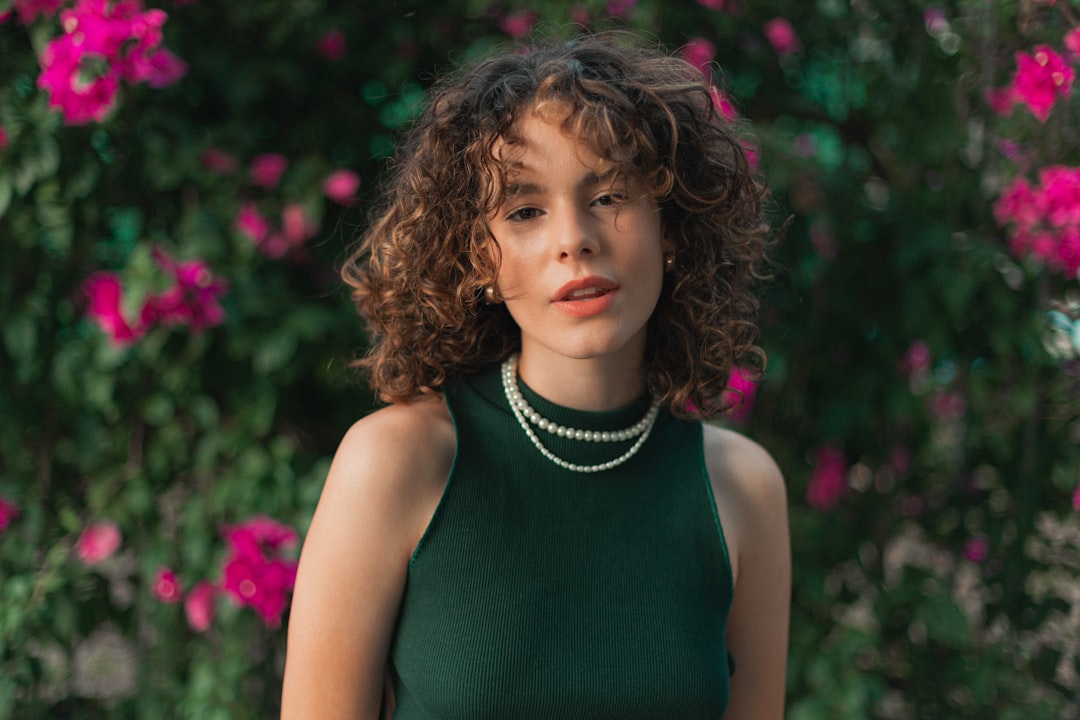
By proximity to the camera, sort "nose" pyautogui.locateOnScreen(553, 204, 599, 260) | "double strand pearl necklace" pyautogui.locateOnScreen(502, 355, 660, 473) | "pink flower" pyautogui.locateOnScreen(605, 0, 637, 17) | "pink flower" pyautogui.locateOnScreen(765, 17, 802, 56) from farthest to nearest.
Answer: "pink flower" pyautogui.locateOnScreen(765, 17, 802, 56) < "pink flower" pyautogui.locateOnScreen(605, 0, 637, 17) < "double strand pearl necklace" pyautogui.locateOnScreen(502, 355, 660, 473) < "nose" pyautogui.locateOnScreen(553, 204, 599, 260)

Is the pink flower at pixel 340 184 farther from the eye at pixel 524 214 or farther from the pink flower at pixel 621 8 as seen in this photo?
the eye at pixel 524 214

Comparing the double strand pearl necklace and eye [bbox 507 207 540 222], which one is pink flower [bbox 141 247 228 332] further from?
eye [bbox 507 207 540 222]

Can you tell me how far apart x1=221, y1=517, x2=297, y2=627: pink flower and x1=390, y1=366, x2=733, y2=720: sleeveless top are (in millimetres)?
684

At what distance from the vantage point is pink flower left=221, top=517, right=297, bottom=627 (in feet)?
6.37

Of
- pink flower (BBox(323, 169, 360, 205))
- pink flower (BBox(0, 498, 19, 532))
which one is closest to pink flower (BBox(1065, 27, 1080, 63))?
pink flower (BBox(323, 169, 360, 205))

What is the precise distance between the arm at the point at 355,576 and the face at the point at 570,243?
0.24 meters

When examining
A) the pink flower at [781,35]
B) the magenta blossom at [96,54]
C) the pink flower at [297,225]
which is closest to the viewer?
the magenta blossom at [96,54]

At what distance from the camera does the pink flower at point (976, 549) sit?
7.68ft

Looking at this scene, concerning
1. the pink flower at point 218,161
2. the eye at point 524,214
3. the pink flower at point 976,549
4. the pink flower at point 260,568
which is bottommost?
the pink flower at point 976,549

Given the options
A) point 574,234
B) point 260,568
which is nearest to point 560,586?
point 574,234

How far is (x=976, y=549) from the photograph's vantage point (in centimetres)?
234

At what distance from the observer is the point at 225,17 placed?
216cm

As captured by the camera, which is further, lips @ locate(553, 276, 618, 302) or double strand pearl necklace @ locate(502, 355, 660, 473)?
double strand pearl necklace @ locate(502, 355, 660, 473)

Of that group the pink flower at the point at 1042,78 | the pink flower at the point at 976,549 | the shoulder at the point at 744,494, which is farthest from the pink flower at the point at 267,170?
the pink flower at the point at 976,549
